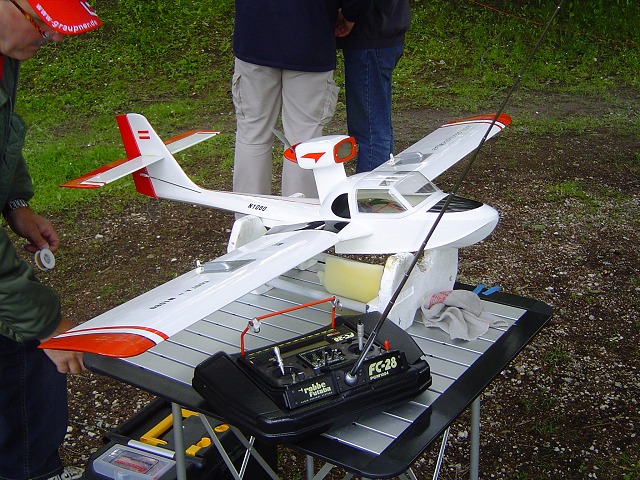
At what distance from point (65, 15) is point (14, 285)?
0.81 meters

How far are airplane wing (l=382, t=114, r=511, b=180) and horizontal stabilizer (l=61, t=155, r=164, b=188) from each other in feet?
4.33

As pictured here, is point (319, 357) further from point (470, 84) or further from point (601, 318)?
point (470, 84)

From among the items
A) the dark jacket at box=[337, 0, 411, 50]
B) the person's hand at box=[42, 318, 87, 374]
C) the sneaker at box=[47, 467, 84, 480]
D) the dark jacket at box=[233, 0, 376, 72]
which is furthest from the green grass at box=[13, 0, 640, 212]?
the person's hand at box=[42, 318, 87, 374]

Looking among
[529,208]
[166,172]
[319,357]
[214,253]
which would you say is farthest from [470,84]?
[319,357]

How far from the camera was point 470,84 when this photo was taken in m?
8.52

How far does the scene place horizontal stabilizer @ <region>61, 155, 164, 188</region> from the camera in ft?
11.6

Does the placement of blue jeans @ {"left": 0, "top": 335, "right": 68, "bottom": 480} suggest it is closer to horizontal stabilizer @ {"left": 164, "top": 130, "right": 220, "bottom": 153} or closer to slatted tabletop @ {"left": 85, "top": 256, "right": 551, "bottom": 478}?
slatted tabletop @ {"left": 85, "top": 256, "right": 551, "bottom": 478}

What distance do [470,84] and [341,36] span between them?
4.33 meters

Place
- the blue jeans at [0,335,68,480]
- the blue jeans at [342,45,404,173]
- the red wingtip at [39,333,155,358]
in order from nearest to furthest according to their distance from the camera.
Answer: the red wingtip at [39,333,155,358], the blue jeans at [0,335,68,480], the blue jeans at [342,45,404,173]

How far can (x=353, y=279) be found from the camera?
9.08 ft

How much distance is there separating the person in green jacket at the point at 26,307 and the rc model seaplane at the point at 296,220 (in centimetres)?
24

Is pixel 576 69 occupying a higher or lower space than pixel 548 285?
higher

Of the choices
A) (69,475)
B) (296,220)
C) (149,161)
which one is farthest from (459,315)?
(149,161)

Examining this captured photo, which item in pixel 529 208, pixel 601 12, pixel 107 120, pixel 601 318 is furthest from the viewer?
pixel 601 12
